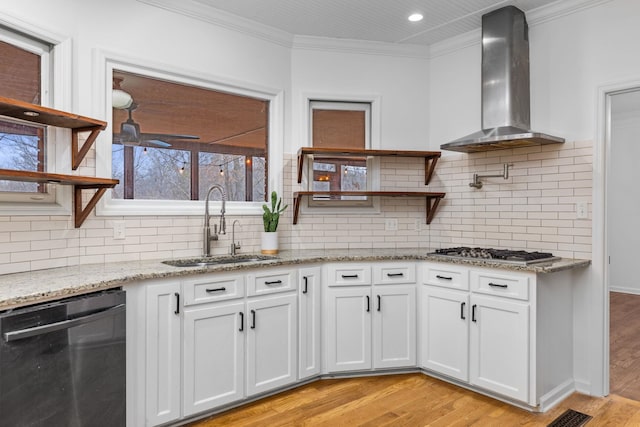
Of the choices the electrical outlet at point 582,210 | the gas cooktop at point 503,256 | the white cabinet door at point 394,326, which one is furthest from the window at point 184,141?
the electrical outlet at point 582,210

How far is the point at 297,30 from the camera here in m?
3.51

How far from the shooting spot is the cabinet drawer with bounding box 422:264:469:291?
295 cm

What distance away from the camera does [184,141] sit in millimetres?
3168

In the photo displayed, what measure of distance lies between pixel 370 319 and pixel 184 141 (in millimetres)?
1868

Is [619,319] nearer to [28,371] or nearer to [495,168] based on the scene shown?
[495,168]

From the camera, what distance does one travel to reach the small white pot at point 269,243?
330 cm

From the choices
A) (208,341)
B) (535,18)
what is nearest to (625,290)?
(535,18)

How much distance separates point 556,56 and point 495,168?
883 mm

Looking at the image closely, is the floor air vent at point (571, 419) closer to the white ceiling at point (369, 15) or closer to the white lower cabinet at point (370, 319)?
the white lower cabinet at point (370, 319)

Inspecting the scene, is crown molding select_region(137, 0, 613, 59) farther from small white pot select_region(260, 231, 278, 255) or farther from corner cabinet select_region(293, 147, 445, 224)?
small white pot select_region(260, 231, 278, 255)

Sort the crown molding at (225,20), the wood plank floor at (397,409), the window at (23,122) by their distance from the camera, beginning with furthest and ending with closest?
the crown molding at (225,20), the wood plank floor at (397,409), the window at (23,122)

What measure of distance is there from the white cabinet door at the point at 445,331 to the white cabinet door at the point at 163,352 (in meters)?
1.74

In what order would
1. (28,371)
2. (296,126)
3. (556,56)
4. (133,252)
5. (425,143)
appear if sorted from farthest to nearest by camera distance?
(425,143), (296,126), (556,56), (133,252), (28,371)

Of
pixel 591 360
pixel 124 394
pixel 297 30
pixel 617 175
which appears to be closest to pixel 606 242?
pixel 591 360
